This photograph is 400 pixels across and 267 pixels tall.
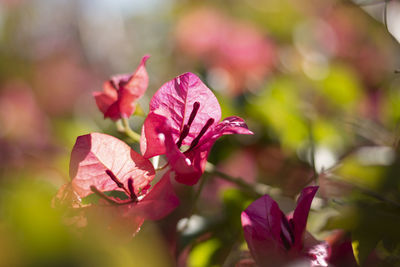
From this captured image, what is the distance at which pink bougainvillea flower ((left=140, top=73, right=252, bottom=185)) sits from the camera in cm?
41

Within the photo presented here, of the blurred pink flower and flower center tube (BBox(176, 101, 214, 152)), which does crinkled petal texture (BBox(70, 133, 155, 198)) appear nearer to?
flower center tube (BBox(176, 101, 214, 152))

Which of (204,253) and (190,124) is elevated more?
(190,124)

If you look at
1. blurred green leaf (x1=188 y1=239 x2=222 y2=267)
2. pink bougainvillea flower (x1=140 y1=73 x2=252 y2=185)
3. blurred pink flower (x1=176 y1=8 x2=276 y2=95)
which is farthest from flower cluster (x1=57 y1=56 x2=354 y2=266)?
blurred pink flower (x1=176 y1=8 x2=276 y2=95)

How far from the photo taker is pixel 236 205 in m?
0.57

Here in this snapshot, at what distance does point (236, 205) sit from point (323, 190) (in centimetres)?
21

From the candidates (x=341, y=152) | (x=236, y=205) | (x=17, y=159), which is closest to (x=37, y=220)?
(x=236, y=205)

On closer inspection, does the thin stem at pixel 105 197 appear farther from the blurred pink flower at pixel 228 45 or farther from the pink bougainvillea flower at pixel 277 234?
the blurred pink flower at pixel 228 45

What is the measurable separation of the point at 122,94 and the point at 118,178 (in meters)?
0.11

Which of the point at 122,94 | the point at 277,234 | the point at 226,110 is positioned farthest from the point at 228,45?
the point at 277,234

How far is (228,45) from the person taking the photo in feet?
4.71

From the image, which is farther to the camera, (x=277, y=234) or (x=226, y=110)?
(x=226, y=110)

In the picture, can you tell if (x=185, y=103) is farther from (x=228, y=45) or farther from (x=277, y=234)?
(x=228, y=45)

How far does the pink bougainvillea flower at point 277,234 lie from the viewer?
1.30 feet

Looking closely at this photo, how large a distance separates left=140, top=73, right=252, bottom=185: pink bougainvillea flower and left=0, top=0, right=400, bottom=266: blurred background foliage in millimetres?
98
